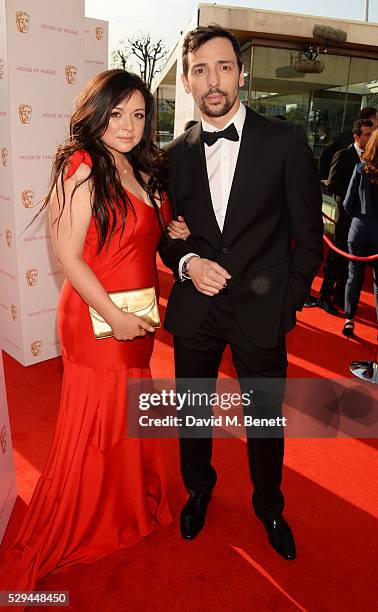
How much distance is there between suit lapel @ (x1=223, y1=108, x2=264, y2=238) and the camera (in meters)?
1.76

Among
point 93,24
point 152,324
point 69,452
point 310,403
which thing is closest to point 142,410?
point 69,452

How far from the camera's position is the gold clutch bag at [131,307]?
1773mm

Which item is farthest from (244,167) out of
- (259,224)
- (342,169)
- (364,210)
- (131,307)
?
(342,169)

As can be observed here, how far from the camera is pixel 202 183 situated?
6.06 feet

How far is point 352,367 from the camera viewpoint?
3977mm

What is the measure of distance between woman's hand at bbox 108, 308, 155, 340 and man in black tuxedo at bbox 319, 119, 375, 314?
3.82 m

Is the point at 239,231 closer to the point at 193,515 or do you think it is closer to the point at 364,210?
the point at 193,515

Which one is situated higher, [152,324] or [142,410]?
[152,324]

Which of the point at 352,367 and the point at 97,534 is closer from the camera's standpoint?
the point at 97,534

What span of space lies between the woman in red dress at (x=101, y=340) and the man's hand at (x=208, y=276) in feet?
0.59

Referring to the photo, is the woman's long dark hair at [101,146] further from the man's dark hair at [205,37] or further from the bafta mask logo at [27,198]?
the bafta mask logo at [27,198]

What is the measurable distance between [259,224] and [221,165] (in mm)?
279

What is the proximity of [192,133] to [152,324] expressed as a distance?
81 centimetres

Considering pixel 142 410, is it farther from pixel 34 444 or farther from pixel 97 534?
pixel 34 444
